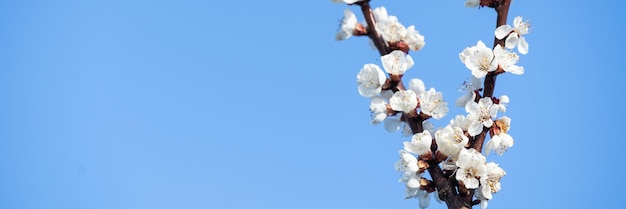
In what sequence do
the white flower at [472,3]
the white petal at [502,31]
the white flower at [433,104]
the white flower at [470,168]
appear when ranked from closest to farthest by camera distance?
the white flower at [470,168] < the white flower at [433,104] < the white petal at [502,31] < the white flower at [472,3]

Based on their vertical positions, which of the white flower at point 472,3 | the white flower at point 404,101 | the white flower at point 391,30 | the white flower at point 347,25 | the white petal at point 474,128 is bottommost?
the white petal at point 474,128

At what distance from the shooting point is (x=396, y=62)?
239 cm

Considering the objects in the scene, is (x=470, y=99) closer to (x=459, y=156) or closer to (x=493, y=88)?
(x=493, y=88)

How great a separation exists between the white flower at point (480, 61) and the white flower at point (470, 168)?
0.34 meters

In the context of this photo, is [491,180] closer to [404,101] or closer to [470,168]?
[470,168]

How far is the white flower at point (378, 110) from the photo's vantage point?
96.0 inches

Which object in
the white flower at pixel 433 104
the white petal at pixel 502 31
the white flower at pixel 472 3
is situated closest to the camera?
the white flower at pixel 433 104

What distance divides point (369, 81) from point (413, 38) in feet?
0.77

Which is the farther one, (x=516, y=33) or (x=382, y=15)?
(x=516, y=33)

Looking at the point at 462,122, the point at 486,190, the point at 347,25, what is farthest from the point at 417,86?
the point at 486,190

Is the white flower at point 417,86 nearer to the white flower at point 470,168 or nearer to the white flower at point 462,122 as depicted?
the white flower at point 462,122

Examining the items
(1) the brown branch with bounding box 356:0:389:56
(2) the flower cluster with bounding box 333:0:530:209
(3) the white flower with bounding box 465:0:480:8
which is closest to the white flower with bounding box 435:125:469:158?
(2) the flower cluster with bounding box 333:0:530:209

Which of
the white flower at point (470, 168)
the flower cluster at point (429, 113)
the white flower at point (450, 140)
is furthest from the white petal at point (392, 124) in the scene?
the white flower at point (470, 168)

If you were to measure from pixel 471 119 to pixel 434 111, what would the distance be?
0.15 m
